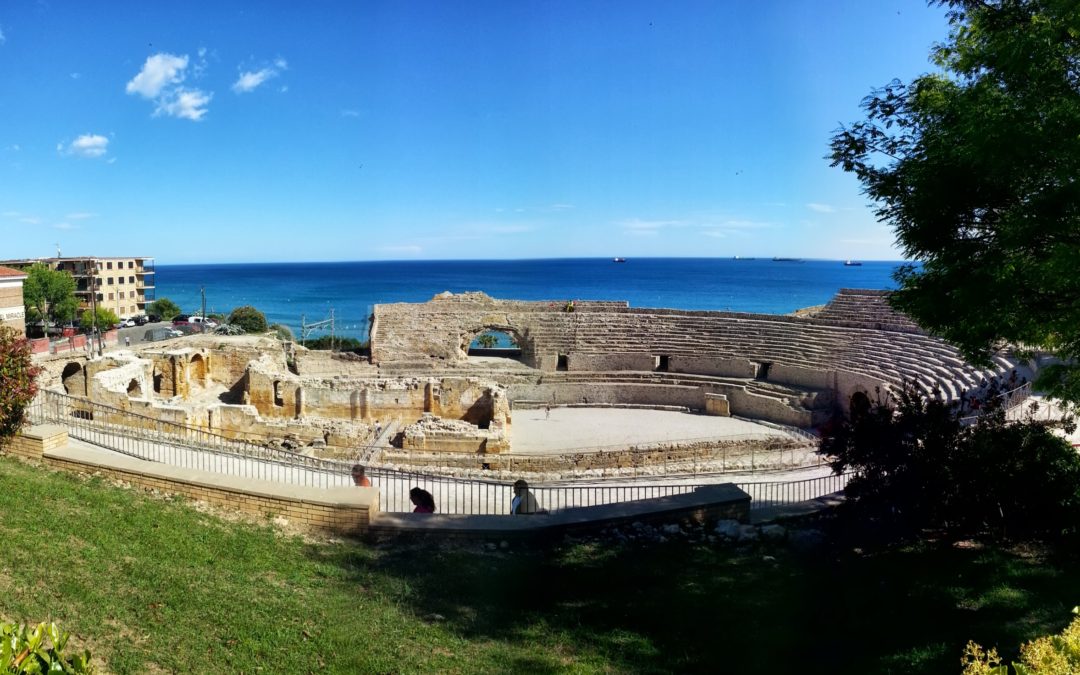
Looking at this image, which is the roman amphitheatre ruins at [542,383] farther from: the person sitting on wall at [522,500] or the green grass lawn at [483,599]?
the green grass lawn at [483,599]

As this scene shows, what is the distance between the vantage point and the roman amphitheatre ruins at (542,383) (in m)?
18.6

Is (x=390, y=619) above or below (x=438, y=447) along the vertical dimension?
above

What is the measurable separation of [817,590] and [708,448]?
1231cm

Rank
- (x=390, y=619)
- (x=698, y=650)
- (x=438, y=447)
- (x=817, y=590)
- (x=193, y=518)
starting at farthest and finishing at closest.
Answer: (x=438, y=447), (x=193, y=518), (x=817, y=590), (x=390, y=619), (x=698, y=650)

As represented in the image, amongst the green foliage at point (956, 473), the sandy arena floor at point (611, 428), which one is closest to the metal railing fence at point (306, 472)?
the green foliage at point (956, 473)

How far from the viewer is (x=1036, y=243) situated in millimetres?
6504

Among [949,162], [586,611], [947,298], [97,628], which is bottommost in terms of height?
[586,611]

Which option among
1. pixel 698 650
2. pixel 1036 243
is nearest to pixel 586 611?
pixel 698 650

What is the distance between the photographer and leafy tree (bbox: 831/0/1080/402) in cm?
605

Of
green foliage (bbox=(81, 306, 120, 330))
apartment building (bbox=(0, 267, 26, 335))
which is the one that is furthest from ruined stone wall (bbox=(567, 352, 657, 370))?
green foliage (bbox=(81, 306, 120, 330))

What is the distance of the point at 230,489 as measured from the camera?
890 cm

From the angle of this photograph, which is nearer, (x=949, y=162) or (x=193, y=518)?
(x=949, y=162)

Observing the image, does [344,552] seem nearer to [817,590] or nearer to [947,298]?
[817,590]

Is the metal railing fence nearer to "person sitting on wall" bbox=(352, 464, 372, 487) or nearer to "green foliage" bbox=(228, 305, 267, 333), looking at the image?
"person sitting on wall" bbox=(352, 464, 372, 487)
